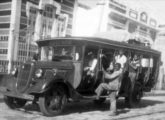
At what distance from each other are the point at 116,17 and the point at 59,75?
21.3 metres

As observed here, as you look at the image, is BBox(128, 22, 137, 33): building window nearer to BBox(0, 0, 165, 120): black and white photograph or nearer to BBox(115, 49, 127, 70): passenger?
BBox(0, 0, 165, 120): black and white photograph

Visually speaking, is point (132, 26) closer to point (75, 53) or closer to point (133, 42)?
point (133, 42)

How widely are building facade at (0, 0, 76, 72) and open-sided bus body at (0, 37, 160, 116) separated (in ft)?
22.4

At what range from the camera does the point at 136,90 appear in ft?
35.7

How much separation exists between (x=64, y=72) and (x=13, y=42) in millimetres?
9169

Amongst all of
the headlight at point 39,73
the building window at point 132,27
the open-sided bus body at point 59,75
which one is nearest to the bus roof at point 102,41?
the open-sided bus body at point 59,75

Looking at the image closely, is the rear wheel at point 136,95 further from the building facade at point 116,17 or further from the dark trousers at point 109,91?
the building facade at point 116,17

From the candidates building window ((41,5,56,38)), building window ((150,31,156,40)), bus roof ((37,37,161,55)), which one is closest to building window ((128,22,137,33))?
building window ((150,31,156,40))

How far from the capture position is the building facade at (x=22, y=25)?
17.1 metres

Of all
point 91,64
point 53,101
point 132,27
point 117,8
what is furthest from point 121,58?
point 132,27

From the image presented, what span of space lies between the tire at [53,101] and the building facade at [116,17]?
17152mm

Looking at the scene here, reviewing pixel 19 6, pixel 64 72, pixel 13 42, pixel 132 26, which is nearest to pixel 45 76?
pixel 64 72

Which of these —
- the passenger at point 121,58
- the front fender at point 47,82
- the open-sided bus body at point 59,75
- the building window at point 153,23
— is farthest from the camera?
the building window at point 153,23

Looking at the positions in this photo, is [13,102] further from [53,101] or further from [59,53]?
[59,53]
